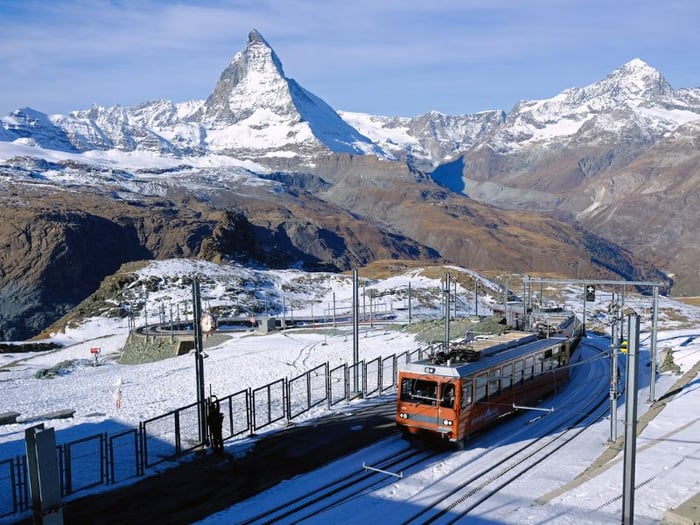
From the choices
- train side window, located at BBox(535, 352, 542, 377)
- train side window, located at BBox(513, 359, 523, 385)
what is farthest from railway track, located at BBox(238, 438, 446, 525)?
train side window, located at BBox(535, 352, 542, 377)

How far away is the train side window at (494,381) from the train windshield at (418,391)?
274 centimetres

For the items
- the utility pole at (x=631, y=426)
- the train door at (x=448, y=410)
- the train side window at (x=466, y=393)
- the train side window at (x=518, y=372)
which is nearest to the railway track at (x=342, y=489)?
the train door at (x=448, y=410)

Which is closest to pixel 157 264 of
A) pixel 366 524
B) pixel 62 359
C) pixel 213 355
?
pixel 62 359

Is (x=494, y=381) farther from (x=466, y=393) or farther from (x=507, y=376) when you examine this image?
(x=466, y=393)

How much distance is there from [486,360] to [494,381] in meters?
0.89

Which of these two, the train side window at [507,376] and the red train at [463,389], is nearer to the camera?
the red train at [463,389]

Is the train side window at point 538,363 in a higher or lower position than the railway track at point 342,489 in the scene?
higher

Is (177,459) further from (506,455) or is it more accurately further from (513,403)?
(513,403)

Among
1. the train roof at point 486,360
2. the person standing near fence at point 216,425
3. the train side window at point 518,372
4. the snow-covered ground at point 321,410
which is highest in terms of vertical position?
the train roof at point 486,360

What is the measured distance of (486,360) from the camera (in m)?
23.4

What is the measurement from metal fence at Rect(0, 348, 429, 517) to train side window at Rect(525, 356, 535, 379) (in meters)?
6.78

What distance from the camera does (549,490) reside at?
18.5 m

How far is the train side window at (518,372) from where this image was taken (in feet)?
83.6

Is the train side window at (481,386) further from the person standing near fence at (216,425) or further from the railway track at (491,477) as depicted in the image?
the person standing near fence at (216,425)
